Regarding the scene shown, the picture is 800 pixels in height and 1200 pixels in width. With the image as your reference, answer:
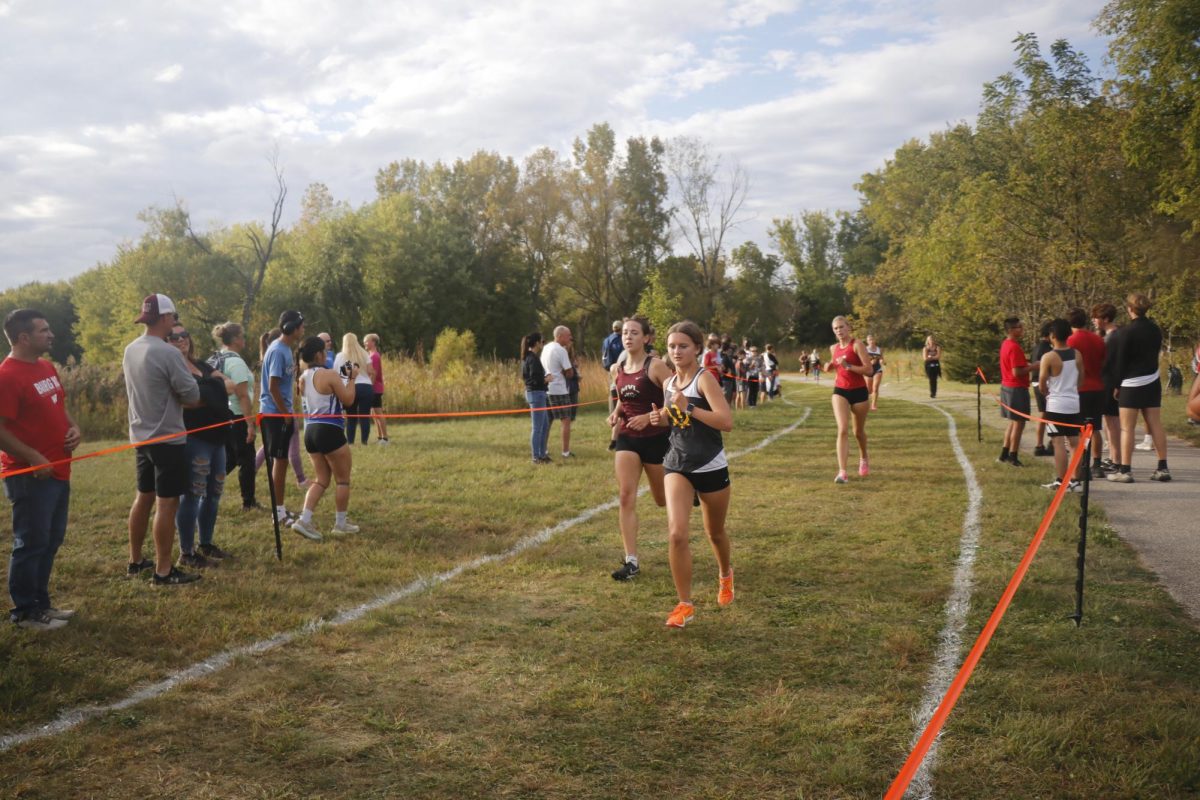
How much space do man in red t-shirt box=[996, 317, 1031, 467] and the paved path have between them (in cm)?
74

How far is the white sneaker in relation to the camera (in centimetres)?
776

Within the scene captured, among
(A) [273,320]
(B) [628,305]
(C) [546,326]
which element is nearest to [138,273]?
(A) [273,320]

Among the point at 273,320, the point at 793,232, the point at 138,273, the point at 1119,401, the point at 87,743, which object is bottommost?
the point at 87,743

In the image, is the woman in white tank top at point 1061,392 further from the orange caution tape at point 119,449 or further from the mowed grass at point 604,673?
the orange caution tape at point 119,449

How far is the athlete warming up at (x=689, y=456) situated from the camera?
5328mm

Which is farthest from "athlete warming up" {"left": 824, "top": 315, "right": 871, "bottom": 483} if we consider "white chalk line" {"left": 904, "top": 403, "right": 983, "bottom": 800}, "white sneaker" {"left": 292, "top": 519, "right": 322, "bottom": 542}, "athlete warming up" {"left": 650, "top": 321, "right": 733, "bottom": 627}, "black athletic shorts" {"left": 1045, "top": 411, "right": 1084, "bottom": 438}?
"white sneaker" {"left": 292, "top": 519, "right": 322, "bottom": 542}

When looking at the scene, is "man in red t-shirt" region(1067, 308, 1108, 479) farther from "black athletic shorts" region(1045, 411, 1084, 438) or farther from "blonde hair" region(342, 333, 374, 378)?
"blonde hair" region(342, 333, 374, 378)

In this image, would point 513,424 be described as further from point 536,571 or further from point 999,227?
point 999,227

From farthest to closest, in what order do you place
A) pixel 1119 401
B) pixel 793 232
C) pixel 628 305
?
pixel 793 232
pixel 628 305
pixel 1119 401

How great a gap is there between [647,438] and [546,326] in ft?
175

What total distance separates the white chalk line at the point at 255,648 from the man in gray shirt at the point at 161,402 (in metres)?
1.61

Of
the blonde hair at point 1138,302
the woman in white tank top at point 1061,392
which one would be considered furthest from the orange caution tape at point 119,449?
the blonde hair at point 1138,302

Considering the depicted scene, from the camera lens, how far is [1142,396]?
33.5 ft

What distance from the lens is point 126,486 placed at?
10906mm
